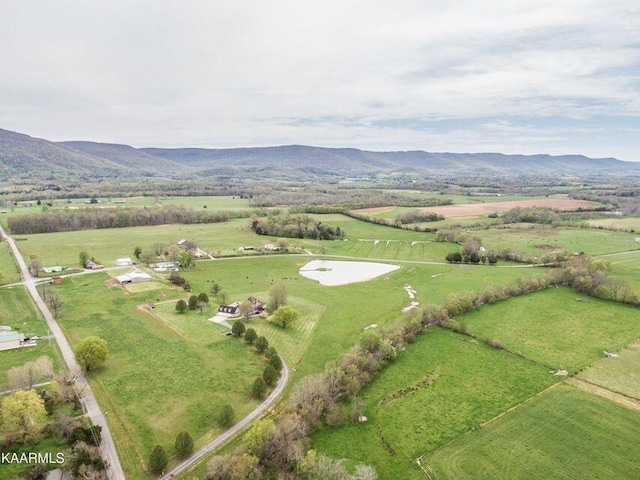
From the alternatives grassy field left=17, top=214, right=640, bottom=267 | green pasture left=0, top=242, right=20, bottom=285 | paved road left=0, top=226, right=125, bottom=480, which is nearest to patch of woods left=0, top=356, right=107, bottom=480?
paved road left=0, top=226, right=125, bottom=480

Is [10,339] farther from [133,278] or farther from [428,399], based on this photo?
[428,399]

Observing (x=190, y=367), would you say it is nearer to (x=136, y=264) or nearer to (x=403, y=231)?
(x=136, y=264)

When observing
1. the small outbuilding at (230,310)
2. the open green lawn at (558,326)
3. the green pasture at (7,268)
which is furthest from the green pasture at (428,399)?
the green pasture at (7,268)

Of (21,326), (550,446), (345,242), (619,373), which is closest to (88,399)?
(21,326)

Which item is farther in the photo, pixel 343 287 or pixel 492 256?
pixel 492 256

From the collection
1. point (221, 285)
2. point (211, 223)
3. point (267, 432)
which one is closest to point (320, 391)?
point (267, 432)

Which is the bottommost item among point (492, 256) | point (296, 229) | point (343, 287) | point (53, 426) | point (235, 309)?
point (343, 287)
